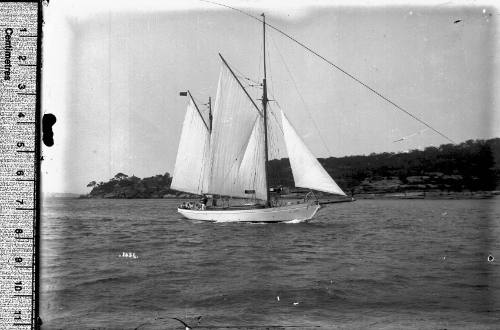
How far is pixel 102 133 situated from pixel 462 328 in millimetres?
4479

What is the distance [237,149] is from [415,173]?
800 cm

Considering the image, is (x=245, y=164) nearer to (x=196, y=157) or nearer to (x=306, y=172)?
(x=306, y=172)

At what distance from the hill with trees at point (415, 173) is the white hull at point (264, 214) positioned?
185 inches

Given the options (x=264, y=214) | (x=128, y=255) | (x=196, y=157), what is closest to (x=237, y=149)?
(x=264, y=214)

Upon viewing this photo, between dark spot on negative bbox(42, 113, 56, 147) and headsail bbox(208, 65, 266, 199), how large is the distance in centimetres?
1118

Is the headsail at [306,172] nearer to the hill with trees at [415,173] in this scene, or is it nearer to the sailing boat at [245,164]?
the sailing boat at [245,164]

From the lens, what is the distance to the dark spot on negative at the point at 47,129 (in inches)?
152

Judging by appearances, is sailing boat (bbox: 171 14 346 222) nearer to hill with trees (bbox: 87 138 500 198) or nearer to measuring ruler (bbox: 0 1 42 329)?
hill with trees (bbox: 87 138 500 198)

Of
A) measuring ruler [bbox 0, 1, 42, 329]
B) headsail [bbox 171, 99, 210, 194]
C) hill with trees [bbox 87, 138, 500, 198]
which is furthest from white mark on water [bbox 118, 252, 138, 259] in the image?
headsail [bbox 171, 99, 210, 194]

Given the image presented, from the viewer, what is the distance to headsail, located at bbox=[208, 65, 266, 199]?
1566 centimetres

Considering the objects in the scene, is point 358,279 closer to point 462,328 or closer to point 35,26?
point 462,328

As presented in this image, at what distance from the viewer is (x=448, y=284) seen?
5859 mm

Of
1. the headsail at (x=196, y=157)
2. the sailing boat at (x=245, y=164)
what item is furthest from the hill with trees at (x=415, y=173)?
the headsail at (x=196, y=157)

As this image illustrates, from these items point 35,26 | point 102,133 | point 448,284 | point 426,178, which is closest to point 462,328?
point 448,284
